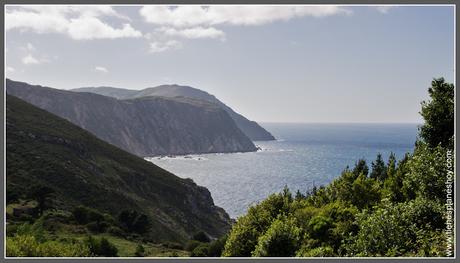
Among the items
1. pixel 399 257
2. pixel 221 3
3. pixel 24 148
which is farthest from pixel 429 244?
pixel 24 148

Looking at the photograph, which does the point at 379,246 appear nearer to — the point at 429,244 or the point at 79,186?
the point at 429,244

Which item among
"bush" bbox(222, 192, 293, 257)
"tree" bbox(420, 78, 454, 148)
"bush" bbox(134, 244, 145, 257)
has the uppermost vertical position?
"tree" bbox(420, 78, 454, 148)

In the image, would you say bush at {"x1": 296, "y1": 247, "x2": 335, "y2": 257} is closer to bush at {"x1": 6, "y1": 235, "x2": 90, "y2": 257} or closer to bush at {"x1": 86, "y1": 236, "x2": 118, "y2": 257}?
bush at {"x1": 6, "y1": 235, "x2": 90, "y2": 257}

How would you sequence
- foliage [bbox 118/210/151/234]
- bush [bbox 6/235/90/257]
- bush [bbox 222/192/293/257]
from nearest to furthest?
bush [bbox 6/235/90/257]
bush [bbox 222/192/293/257]
foliage [bbox 118/210/151/234]

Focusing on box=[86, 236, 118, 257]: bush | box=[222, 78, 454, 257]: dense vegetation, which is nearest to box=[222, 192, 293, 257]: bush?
box=[222, 78, 454, 257]: dense vegetation

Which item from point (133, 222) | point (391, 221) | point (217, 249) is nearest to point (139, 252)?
point (217, 249)

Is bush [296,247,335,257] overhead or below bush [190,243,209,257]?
overhead
